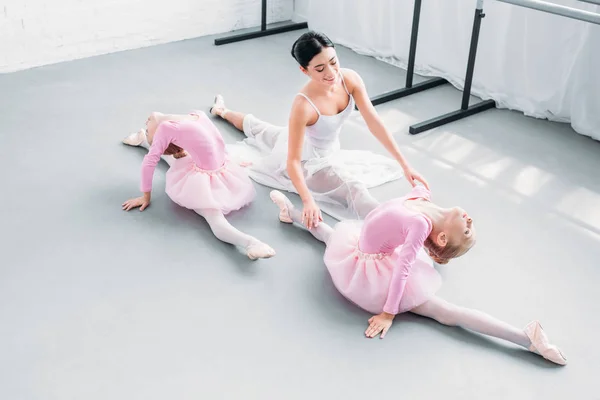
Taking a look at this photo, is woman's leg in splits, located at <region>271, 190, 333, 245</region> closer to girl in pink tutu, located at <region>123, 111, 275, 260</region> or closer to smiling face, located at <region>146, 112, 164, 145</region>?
girl in pink tutu, located at <region>123, 111, 275, 260</region>

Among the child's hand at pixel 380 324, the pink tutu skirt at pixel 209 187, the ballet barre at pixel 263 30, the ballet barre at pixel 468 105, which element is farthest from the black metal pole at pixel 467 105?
the ballet barre at pixel 263 30

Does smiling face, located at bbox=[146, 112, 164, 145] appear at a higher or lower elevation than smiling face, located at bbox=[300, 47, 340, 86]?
lower

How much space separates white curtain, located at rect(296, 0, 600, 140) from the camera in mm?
3146

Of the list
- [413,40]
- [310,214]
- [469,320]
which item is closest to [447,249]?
[469,320]

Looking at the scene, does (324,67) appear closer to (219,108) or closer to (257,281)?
(257,281)

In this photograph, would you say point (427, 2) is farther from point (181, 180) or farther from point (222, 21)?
point (181, 180)

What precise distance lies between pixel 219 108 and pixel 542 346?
1996 mm

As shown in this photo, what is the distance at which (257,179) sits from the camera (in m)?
2.75

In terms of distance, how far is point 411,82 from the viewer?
11.9ft

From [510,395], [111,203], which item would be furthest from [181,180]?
[510,395]

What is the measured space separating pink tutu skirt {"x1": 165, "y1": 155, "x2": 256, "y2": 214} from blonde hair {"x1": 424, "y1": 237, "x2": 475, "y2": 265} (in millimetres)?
837

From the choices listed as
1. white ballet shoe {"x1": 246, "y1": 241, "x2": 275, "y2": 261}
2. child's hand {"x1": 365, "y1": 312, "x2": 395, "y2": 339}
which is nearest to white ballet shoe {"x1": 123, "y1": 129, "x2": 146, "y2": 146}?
white ballet shoe {"x1": 246, "y1": 241, "x2": 275, "y2": 261}

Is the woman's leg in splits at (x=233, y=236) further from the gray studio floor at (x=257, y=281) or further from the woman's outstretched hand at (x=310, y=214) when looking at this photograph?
the woman's outstretched hand at (x=310, y=214)

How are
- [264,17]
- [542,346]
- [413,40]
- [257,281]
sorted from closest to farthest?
1. [542,346]
2. [257,281]
3. [413,40]
4. [264,17]
